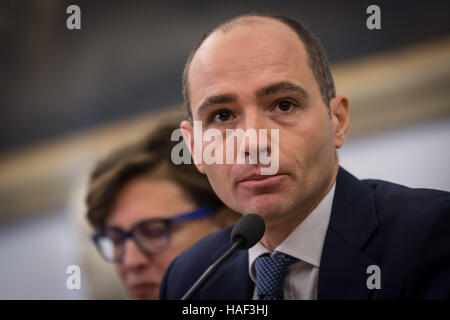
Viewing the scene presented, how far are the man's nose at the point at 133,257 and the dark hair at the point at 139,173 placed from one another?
162mm

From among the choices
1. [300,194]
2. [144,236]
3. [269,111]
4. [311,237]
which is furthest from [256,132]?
[144,236]

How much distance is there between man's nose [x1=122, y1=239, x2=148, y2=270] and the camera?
6.70 feet

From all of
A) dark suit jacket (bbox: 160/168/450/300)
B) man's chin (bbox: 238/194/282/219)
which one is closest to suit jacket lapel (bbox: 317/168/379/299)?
dark suit jacket (bbox: 160/168/450/300)

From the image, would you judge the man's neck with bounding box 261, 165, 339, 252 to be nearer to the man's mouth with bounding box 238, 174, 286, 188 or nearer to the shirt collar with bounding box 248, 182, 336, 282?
the shirt collar with bounding box 248, 182, 336, 282

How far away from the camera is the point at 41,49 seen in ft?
7.54

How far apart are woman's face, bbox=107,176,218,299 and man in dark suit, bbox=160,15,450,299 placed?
0.50 m

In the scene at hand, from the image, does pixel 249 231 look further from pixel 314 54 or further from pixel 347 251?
pixel 314 54

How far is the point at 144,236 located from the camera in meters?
2.05

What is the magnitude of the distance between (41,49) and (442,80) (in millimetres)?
1539

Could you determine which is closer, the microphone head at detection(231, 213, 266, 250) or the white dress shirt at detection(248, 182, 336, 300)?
the microphone head at detection(231, 213, 266, 250)

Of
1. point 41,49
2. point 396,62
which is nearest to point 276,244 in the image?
point 396,62

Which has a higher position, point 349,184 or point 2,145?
point 2,145

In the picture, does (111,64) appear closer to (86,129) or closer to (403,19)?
(86,129)

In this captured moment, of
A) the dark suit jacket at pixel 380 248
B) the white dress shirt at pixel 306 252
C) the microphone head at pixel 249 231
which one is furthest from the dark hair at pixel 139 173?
the microphone head at pixel 249 231
